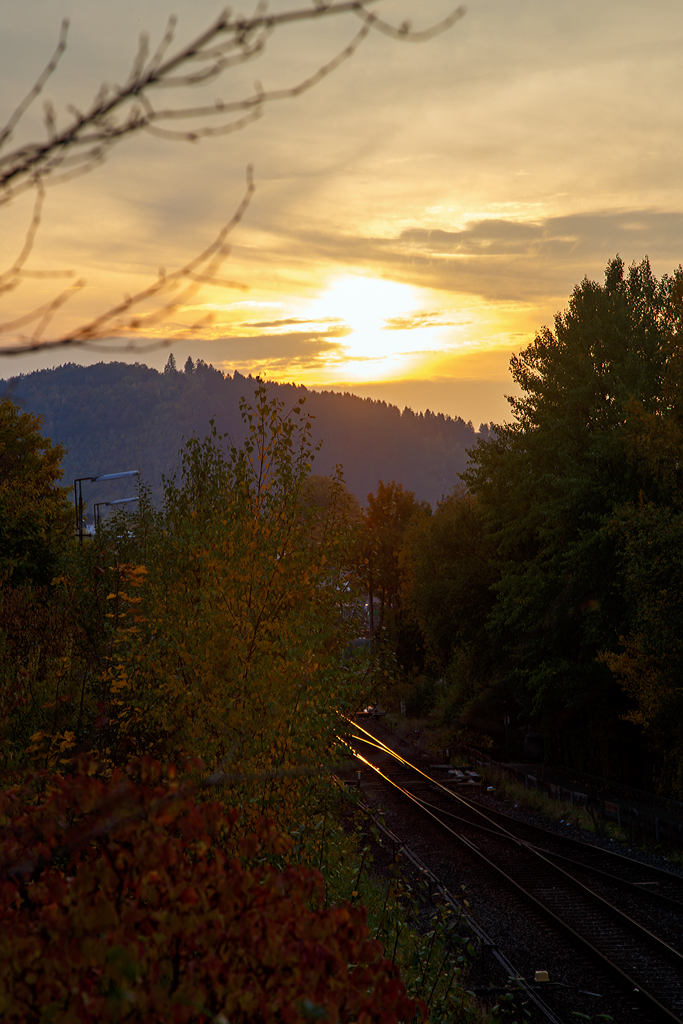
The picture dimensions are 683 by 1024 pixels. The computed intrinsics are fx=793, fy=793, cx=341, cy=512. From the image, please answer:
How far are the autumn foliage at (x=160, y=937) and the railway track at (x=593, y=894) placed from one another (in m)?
8.82

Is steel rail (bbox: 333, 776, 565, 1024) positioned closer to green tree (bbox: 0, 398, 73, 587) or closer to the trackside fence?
the trackside fence

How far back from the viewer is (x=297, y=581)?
13031 mm

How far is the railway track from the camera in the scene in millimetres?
14492

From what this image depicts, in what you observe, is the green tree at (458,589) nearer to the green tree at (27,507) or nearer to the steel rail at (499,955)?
the green tree at (27,507)

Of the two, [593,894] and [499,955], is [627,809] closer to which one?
[593,894]

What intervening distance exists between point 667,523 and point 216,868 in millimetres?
22720

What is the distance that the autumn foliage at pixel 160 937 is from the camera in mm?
3484

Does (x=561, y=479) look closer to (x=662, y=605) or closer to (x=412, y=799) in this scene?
(x=662, y=605)

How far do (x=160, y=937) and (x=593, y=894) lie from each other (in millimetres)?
17978

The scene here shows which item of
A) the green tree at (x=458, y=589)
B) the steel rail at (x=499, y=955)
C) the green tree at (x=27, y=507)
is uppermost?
the green tree at (x=27, y=507)

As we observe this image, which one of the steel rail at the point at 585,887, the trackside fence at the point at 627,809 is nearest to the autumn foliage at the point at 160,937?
the steel rail at the point at 585,887

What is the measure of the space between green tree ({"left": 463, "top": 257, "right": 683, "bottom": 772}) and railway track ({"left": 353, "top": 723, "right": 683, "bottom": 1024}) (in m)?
6.18

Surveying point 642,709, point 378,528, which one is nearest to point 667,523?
point 642,709

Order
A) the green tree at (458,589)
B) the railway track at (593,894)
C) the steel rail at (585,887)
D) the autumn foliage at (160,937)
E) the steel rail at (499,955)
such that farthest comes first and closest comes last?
the green tree at (458,589)
the steel rail at (585,887)
the railway track at (593,894)
the steel rail at (499,955)
the autumn foliage at (160,937)
